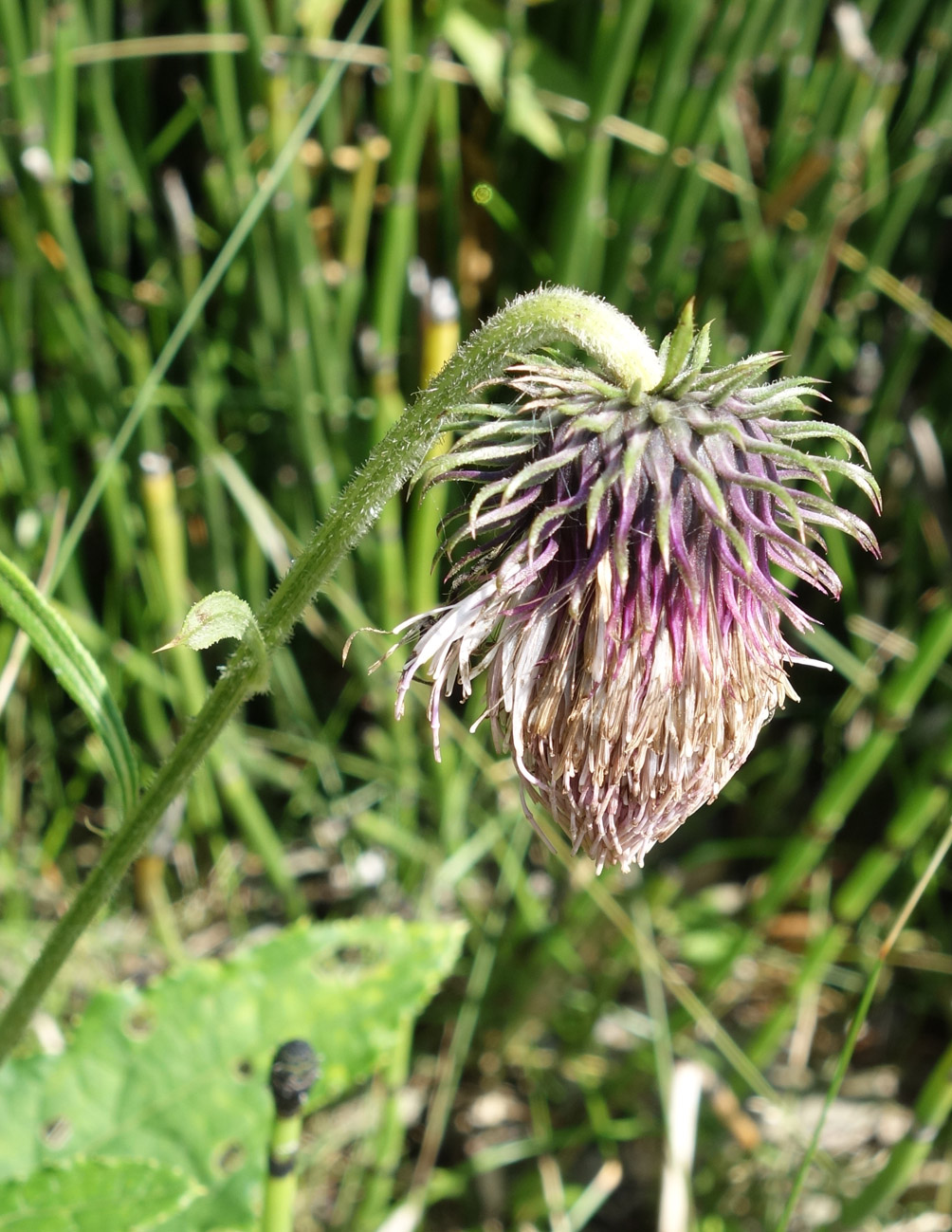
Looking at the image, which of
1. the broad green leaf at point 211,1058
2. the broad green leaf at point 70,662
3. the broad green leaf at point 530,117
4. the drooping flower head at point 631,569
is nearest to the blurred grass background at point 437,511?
the broad green leaf at point 530,117

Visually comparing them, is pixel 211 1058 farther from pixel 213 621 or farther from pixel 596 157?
pixel 596 157

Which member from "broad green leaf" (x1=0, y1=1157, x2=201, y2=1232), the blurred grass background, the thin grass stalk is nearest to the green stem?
"broad green leaf" (x1=0, y1=1157, x2=201, y2=1232)

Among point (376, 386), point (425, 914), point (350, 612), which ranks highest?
point (376, 386)

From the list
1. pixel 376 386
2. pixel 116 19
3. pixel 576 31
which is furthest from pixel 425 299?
pixel 116 19

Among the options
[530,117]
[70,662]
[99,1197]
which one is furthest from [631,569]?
[530,117]

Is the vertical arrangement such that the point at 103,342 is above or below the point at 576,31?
below

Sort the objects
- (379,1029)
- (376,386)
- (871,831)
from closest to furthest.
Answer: (379,1029) < (376,386) < (871,831)

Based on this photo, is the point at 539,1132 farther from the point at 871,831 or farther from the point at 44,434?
the point at 44,434
